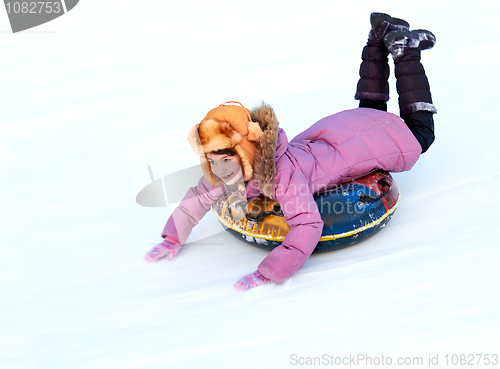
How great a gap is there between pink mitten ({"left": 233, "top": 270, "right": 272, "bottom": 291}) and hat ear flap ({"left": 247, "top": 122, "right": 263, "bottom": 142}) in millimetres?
558

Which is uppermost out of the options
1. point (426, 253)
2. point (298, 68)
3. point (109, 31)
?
point (109, 31)

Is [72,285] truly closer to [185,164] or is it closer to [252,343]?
[252,343]

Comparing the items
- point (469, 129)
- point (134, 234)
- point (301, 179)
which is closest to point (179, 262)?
point (134, 234)

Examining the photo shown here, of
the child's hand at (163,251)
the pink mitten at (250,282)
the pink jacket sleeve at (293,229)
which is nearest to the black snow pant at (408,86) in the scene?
the pink jacket sleeve at (293,229)

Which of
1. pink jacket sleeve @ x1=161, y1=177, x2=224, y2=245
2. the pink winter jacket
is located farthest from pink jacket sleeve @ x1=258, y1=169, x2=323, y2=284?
pink jacket sleeve @ x1=161, y1=177, x2=224, y2=245

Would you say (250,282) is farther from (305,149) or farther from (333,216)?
(305,149)

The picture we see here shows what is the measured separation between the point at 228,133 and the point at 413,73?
1.30 meters

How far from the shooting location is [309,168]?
8.23ft

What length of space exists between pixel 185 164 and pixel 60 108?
6.59ft

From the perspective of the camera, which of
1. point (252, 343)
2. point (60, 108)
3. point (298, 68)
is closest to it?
point (252, 343)

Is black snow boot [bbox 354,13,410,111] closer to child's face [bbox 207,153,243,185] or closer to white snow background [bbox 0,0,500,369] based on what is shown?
white snow background [bbox 0,0,500,369]

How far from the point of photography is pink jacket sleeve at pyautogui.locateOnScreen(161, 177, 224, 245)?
8.86 ft

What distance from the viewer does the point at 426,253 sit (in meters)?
2.43

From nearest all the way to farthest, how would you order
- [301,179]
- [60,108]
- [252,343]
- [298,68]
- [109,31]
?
1. [252,343]
2. [301,179]
3. [60,108]
4. [298,68]
5. [109,31]
